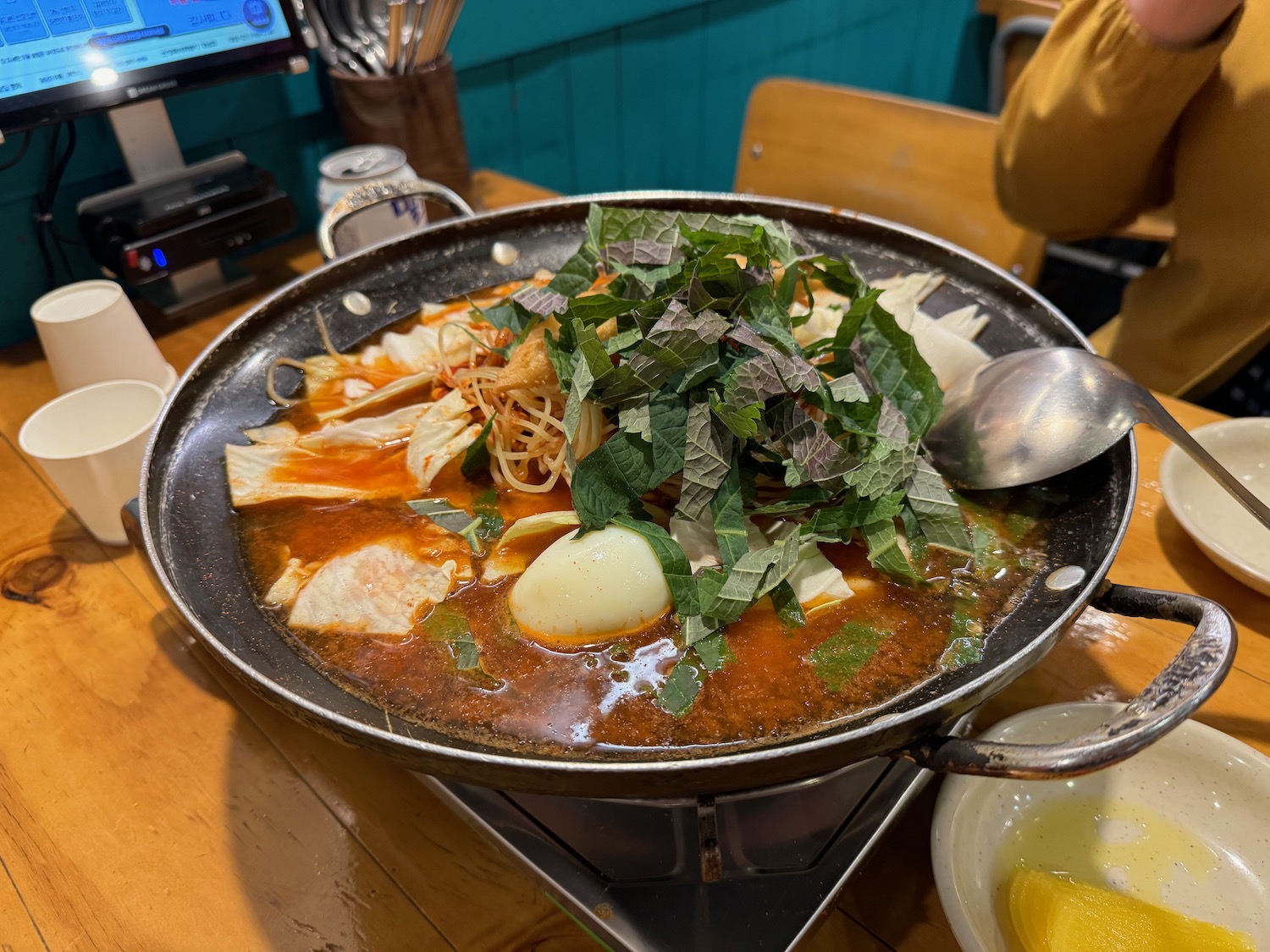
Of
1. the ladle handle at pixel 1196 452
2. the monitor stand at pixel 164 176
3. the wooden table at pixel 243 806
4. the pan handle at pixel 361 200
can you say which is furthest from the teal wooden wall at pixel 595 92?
the ladle handle at pixel 1196 452

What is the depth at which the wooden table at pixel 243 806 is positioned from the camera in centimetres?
104

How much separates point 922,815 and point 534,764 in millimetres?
654

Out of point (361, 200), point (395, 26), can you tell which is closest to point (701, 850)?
point (361, 200)

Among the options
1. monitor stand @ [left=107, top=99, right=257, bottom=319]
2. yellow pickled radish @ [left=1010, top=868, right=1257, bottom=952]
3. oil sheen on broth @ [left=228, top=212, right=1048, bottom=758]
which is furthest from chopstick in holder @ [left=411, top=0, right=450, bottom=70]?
yellow pickled radish @ [left=1010, top=868, right=1257, bottom=952]

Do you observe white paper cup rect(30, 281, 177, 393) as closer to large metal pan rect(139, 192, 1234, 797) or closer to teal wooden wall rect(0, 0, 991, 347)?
large metal pan rect(139, 192, 1234, 797)

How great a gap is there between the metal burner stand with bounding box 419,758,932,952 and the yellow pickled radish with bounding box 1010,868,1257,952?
175mm

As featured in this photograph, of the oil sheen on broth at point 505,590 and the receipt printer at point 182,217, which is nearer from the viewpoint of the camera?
the oil sheen on broth at point 505,590

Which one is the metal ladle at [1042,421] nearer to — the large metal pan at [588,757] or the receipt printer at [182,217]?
the large metal pan at [588,757]

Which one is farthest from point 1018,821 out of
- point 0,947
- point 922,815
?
point 0,947

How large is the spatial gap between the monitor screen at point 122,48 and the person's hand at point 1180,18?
205cm

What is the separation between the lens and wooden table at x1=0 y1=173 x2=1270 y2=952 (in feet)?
3.42

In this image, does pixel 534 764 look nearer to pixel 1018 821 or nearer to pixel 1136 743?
pixel 1136 743

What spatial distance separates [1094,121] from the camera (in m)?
2.02

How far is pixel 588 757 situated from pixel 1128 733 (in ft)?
1.81
